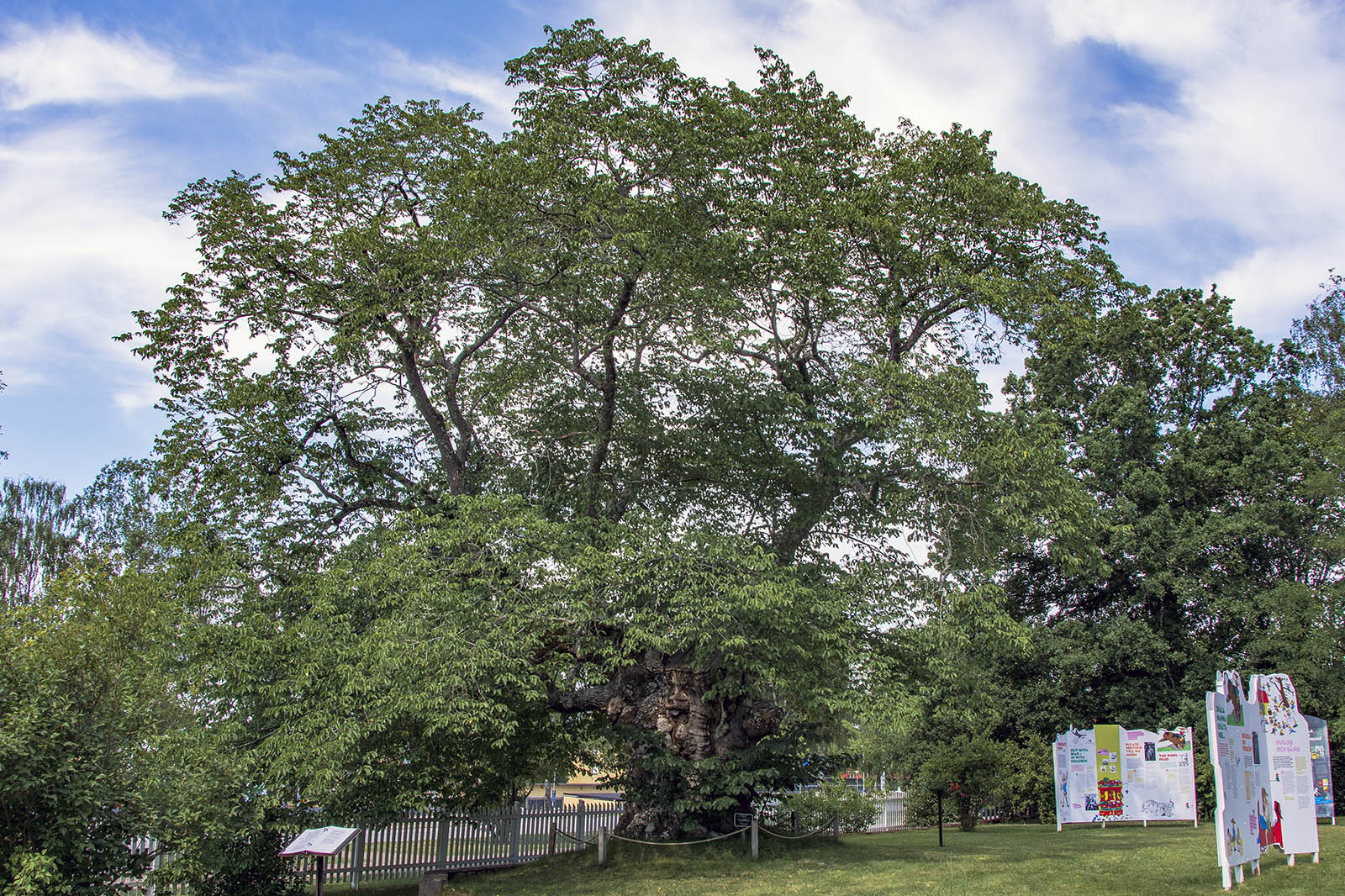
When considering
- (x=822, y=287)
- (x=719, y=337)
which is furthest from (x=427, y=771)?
(x=822, y=287)

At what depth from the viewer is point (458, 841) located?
1600 centimetres

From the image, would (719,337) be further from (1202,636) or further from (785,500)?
(1202,636)

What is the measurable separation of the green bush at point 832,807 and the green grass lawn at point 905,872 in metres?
1.04

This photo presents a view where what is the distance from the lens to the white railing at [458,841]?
48.2 feet

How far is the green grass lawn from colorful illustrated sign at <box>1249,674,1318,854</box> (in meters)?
0.43

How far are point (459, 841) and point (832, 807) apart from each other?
8.65 meters

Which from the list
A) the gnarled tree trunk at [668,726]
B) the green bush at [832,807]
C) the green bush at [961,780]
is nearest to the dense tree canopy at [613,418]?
the gnarled tree trunk at [668,726]

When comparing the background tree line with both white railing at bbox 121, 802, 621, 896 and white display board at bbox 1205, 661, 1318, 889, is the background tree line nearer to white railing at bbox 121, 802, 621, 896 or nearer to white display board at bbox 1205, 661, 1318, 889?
white railing at bbox 121, 802, 621, 896

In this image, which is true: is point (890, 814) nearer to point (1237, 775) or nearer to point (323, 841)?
point (1237, 775)

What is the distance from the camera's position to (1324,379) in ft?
102

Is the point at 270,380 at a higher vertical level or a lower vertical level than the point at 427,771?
higher

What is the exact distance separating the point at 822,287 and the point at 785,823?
1020 cm

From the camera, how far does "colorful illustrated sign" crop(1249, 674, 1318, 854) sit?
13031 millimetres

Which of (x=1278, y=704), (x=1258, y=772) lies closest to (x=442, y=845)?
(x=1258, y=772)
